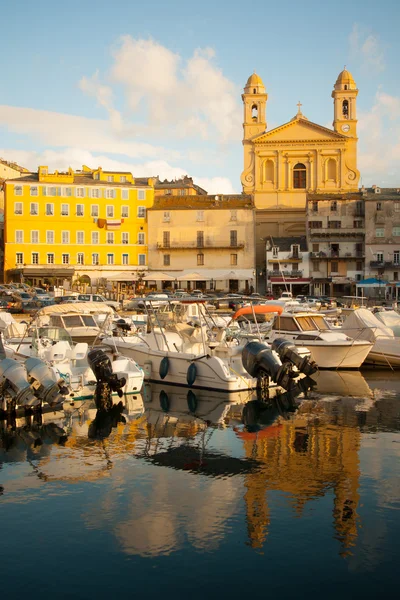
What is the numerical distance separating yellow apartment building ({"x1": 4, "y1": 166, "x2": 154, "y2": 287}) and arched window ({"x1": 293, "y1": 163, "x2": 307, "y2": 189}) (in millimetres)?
18376

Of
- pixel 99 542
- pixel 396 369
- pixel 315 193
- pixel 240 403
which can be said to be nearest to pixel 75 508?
pixel 99 542

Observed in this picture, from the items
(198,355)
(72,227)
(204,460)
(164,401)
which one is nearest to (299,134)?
(72,227)

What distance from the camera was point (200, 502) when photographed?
13.2 metres

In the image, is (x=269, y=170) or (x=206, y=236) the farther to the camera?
(x=269, y=170)

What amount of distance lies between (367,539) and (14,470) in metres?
7.56

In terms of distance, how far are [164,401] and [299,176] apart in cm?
6714

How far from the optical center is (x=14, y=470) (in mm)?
15195

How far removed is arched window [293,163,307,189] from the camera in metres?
86.2

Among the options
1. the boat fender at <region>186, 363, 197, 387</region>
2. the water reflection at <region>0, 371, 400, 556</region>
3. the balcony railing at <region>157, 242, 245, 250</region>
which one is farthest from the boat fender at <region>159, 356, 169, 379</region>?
the balcony railing at <region>157, 242, 245, 250</region>

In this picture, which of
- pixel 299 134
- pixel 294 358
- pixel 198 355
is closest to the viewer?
pixel 198 355

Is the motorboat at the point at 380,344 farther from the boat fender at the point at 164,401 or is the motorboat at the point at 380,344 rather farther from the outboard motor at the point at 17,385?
the outboard motor at the point at 17,385

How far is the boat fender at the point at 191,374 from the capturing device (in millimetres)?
24025

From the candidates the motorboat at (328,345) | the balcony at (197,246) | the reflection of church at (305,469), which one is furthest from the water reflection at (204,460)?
the balcony at (197,246)

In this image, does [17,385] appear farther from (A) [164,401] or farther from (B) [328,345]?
(B) [328,345]
